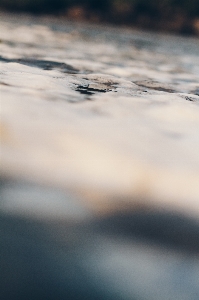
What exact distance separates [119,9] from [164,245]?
70.0 ft

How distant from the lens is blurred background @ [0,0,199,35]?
18406mm

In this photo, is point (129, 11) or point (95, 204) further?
point (129, 11)

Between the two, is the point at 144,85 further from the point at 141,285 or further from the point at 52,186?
the point at 141,285

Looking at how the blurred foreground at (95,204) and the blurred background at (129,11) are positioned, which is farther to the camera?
the blurred background at (129,11)

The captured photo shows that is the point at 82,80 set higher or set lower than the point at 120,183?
higher

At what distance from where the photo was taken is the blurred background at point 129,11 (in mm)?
18406

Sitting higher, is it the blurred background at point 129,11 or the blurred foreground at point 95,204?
the blurred background at point 129,11

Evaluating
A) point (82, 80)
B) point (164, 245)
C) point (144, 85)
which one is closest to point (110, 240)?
point (164, 245)

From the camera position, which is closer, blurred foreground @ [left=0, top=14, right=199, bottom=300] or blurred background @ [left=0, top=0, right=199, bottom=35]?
blurred foreground @ [left=0, top=14, right=199, bottom=300]

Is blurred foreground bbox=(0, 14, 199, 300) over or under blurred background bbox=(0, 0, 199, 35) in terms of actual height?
under

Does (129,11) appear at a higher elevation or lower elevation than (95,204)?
higher

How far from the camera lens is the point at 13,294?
388mm

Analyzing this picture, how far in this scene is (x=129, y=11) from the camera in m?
20.2

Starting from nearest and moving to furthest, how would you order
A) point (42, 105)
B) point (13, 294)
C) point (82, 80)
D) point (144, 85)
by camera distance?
point (13, 294) → point (42, 105) → point (82, 80) → point (144, 85)
